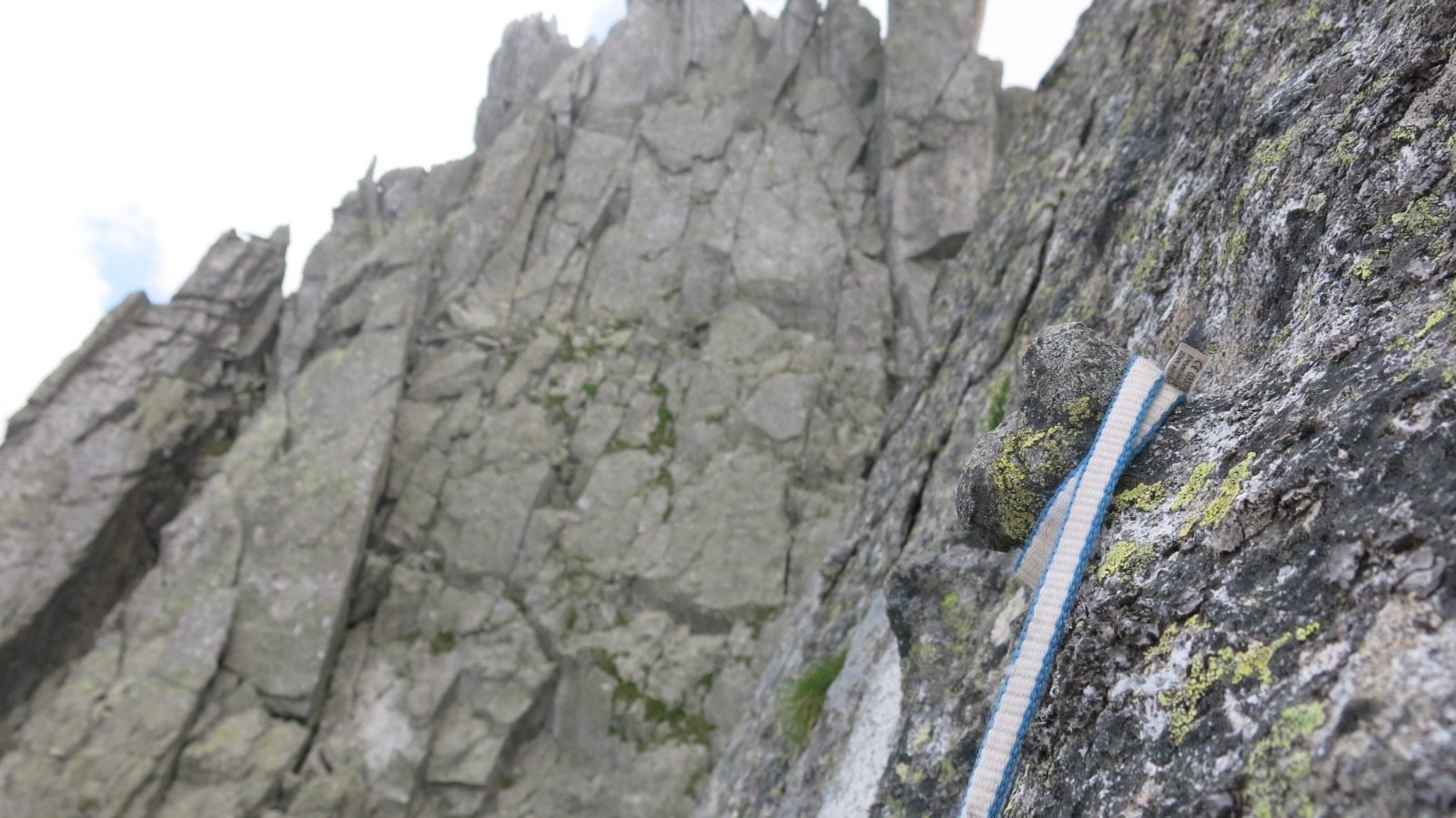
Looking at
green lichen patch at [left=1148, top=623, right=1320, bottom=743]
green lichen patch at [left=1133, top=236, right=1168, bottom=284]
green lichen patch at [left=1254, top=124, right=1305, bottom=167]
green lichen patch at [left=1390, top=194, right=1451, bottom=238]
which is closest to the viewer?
green lichen patch at [left=1148, top=623, right=1320, bottom=743]

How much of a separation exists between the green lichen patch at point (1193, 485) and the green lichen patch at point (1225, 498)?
→ 3.7 inches

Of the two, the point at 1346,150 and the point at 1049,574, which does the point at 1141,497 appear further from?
the point at 1346,150

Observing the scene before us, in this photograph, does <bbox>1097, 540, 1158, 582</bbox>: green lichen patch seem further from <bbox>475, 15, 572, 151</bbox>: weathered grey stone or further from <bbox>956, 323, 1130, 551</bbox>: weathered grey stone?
<bbox>475, 15, 572, 151</bbox>: weathered grey stone

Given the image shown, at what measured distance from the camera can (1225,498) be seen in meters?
2.76

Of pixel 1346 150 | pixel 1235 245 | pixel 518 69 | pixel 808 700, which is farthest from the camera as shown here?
pixel 518 69

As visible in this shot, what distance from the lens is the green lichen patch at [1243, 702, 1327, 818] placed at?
1.88 meters

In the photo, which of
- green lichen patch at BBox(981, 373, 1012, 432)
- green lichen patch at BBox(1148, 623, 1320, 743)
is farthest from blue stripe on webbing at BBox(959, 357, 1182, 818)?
green lichen patch at BBox(981, 373, 1012, 432)

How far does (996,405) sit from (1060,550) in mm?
3597

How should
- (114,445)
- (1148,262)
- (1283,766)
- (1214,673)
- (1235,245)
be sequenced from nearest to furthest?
(1283,766), (1214,673), (1235,245), (1148,262), (114,445)

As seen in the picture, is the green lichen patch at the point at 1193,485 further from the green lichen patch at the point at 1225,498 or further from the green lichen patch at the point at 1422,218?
the green lichen patch at the point at 1422,218

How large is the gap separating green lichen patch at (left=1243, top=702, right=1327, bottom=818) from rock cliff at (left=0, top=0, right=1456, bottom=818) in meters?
0.01

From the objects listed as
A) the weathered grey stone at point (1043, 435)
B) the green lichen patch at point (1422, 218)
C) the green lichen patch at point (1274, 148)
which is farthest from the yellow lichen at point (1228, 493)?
the green lichen patch at point (1274, 148)

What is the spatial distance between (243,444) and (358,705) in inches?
412

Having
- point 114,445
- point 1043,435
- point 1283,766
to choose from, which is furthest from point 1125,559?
point 114,445
